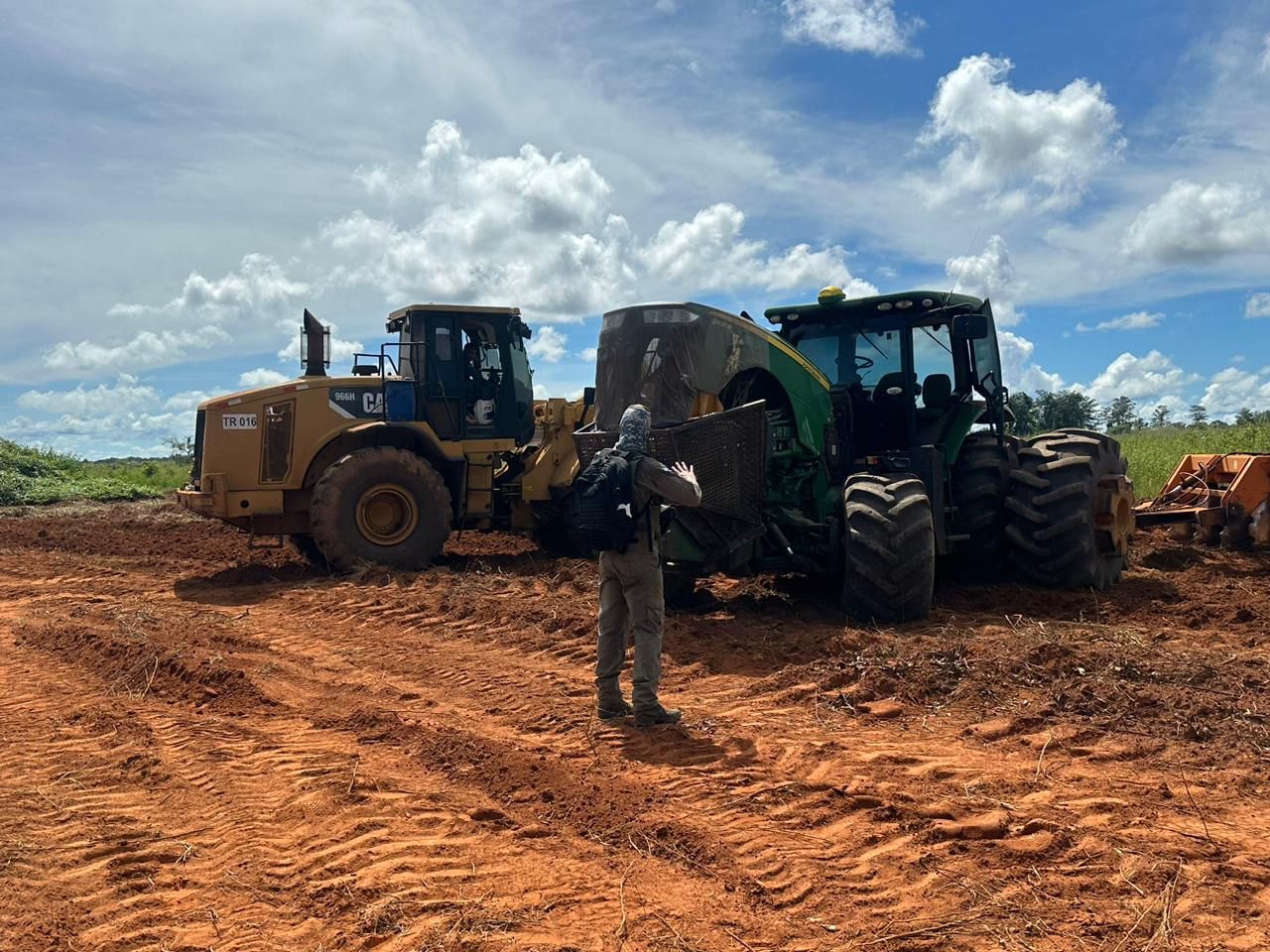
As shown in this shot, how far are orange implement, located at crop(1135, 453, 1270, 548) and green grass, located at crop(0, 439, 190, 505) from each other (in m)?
22.0

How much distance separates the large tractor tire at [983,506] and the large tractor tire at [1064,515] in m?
0.15

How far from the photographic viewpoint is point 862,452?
8.69 metres

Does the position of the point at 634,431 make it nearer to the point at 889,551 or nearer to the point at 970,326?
the point at 889,551

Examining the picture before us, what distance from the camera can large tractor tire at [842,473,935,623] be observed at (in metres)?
6.73

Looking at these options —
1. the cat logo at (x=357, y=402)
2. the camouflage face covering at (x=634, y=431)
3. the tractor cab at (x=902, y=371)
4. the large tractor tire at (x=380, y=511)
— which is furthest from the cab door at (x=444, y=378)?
the camouflage face covering at (x=634, y=431)

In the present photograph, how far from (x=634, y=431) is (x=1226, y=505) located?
26.3 ft

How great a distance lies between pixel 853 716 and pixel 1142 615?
3539mm

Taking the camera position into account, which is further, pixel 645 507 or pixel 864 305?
pixel 864 305

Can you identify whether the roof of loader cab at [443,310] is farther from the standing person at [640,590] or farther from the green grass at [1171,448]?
the green grass at [1171,448]

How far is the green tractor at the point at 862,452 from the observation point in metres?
6.95

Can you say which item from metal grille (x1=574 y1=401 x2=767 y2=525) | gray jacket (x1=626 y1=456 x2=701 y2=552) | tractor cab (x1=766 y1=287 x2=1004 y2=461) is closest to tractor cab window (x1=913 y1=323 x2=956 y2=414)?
tractor cab (x1=766 y1=287 x2=1004 y2=461)

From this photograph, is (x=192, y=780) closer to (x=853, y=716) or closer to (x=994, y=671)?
(x=853, y=716)

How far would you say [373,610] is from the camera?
29.0 ft

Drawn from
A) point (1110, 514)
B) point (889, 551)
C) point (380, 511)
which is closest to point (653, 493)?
point (889, 551)
